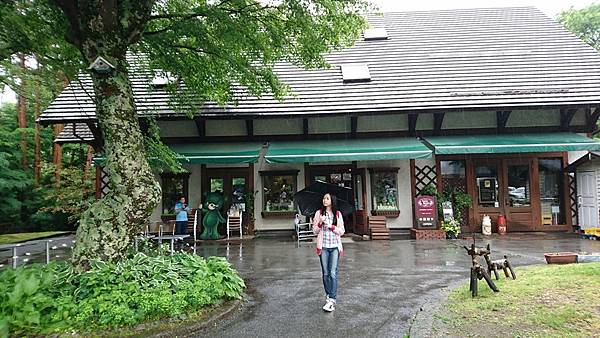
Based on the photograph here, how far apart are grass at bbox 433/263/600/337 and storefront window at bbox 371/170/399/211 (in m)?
6.61

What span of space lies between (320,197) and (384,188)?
7.42m

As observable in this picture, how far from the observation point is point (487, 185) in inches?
473

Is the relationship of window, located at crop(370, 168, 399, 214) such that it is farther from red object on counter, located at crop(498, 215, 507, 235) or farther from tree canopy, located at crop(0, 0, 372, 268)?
tree canopy, located at crop(0, 0, 372, 268)

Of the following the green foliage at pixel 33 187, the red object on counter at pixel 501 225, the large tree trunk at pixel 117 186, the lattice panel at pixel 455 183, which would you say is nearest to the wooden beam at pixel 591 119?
the red object on counter at pixel 501 225

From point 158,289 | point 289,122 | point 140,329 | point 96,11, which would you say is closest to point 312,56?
point 96,11

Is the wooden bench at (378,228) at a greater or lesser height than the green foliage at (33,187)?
lesser

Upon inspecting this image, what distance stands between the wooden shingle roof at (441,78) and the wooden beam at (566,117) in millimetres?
746

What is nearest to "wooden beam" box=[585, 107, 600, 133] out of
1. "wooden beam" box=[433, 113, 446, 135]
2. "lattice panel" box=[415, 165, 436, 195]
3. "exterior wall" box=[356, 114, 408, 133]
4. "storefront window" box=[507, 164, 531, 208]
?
A: "storefront window" box=[507, 164, 531, 208]

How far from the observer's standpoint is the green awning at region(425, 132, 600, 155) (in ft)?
33.9

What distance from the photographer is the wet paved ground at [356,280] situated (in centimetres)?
420

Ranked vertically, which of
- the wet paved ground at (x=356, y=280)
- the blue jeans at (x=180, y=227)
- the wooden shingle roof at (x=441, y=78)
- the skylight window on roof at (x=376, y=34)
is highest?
the skylight window on roof at (x=376, y=34)

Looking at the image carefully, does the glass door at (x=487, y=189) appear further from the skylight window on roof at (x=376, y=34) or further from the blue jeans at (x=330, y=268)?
the blue jeans at (x=330, y=268)

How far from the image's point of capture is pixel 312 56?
6.54 m

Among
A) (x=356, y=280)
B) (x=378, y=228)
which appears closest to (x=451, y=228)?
(x=378, y=228)
